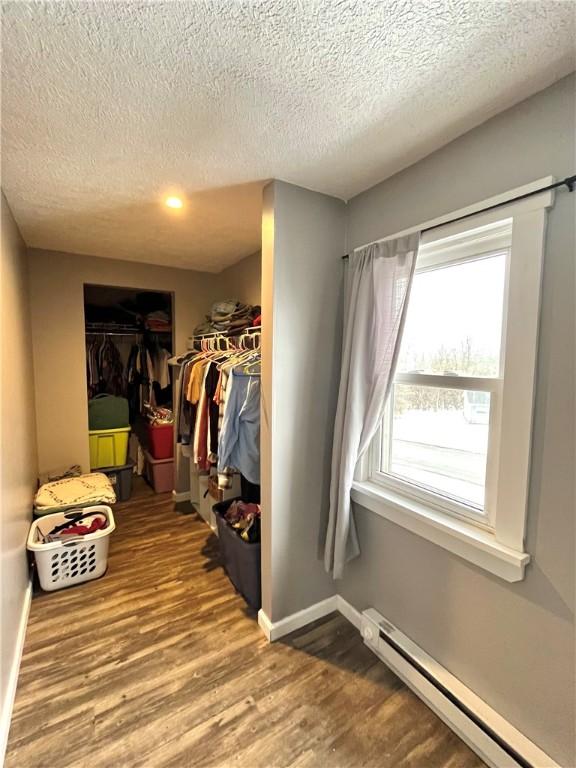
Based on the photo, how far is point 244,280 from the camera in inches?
122

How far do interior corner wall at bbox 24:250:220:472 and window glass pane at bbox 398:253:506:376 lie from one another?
270 centimetres

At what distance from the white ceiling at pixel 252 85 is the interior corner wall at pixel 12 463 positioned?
21.9 inches

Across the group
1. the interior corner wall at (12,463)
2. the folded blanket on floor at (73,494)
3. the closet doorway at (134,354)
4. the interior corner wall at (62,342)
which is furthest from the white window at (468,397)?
the closet doorway at (134,354)

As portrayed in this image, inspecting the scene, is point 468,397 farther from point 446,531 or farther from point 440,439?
point 446,531

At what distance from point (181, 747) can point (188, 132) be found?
2.39 m

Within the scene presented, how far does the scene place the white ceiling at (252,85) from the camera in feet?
2.91

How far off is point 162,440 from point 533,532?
3354 mm

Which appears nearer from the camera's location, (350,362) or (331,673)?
(331,673)

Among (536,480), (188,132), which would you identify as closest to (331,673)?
(536,480)

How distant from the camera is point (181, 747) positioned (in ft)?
4.29

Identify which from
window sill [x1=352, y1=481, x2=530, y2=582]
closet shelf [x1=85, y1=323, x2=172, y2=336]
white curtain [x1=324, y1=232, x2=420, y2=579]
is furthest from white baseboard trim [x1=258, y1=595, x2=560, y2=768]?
closet shelf [x1=85, y1=323, x2=172, y2=336]

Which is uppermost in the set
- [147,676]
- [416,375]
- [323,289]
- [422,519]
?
[323,289]

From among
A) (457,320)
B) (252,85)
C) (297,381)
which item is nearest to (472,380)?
(457,320)

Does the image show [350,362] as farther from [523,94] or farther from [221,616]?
[221,616]
